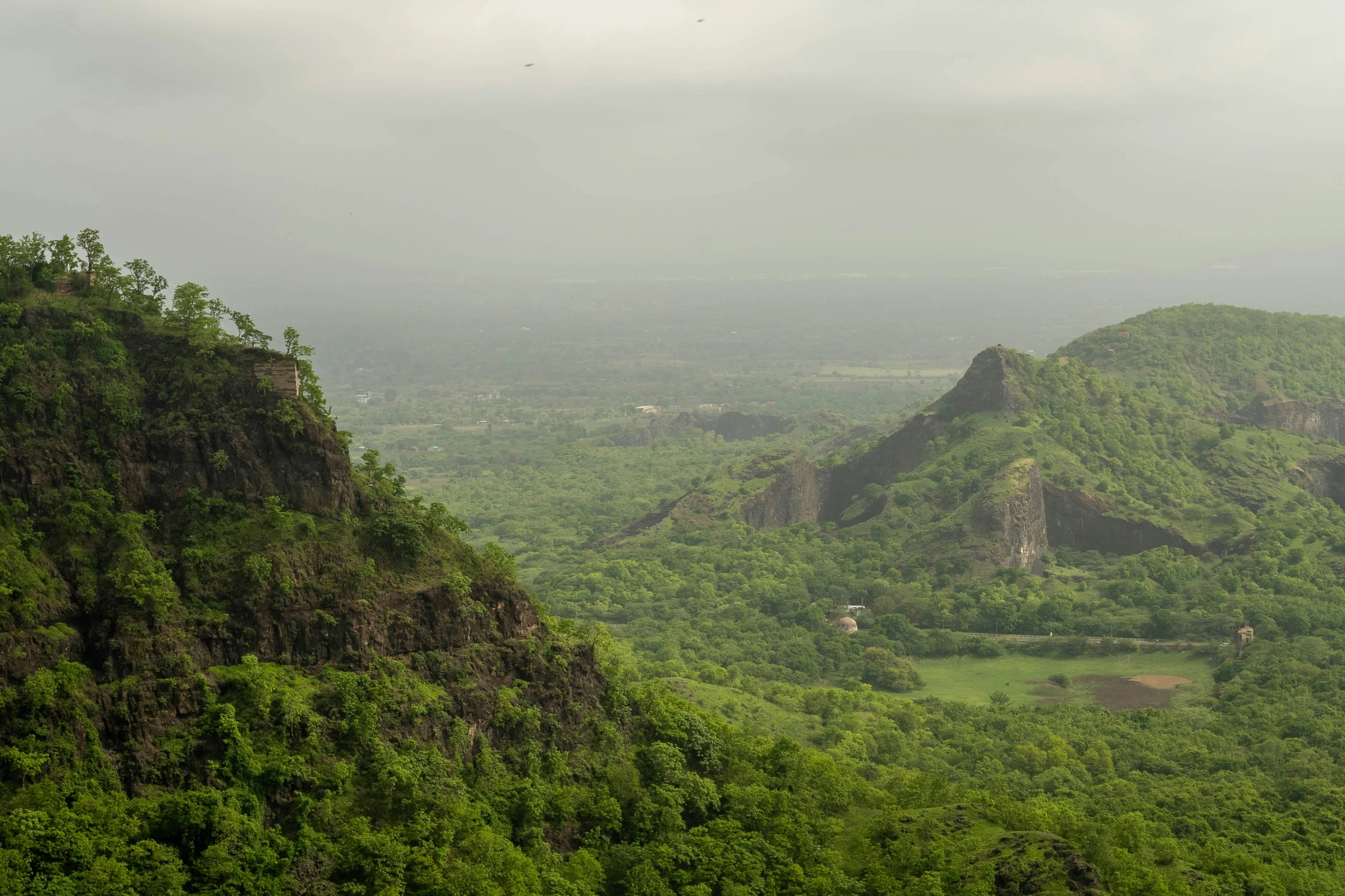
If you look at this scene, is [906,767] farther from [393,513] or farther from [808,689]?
[393,513]

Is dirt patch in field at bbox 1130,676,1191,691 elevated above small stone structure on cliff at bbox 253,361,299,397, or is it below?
below

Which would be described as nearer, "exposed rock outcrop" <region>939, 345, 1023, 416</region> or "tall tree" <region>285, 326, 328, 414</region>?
"tall tree" <region>285, 326, 328, 414</region>

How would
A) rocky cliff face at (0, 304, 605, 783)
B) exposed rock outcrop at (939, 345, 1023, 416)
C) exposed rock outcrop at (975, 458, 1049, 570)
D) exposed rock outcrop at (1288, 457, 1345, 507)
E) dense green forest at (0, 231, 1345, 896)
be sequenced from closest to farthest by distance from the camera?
1. dense green forest at (0, 231, 1345, 896)
2. rocky cliff face at (0, 304, 605, 783)
3. exposed rock outcrop at (975, 458, 1049, 570)
4. exposed rock outcrop at (1288, 457, 1345, 507)
5. exposed rock outcrop at (939, 345, 1023, 416)

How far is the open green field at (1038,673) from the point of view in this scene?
87438 mm

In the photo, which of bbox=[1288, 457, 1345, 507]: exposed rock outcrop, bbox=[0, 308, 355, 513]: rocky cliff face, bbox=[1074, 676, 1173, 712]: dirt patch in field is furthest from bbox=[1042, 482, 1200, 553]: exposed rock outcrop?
bbox=[0, 308, 355, 513]: rocky cliff face

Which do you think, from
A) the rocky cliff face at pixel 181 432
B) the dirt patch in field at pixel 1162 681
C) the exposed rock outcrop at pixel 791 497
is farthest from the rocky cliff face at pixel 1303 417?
the rocky cliff face at pixel 181 432

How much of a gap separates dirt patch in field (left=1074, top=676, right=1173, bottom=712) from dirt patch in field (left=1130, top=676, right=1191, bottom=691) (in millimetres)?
343

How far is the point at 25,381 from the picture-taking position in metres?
45.8

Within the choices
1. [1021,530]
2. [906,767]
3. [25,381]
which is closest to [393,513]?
[25,381]

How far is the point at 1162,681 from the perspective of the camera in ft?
288

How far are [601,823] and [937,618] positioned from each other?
5884 centimetres

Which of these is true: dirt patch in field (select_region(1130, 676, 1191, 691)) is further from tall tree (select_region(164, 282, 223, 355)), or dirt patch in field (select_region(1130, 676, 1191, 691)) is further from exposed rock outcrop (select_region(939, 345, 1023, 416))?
tall tree (select_region(164, 282, 223, 355))

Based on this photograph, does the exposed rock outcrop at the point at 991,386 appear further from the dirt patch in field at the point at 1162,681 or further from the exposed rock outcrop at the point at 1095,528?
the dirt patch in field at the point at 1162,681

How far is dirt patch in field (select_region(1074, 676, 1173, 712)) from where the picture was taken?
8325cm
